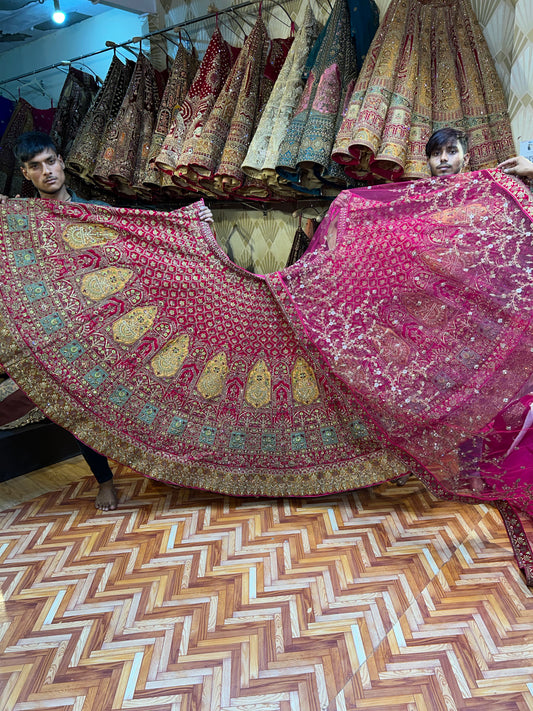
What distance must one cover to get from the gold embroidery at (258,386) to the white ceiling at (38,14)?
8.72ft

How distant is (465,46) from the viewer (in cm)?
230

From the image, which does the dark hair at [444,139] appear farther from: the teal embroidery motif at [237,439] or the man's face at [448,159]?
the teal embroidery motif at [237,439]

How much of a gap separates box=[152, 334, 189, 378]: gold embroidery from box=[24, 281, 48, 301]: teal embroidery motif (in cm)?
48

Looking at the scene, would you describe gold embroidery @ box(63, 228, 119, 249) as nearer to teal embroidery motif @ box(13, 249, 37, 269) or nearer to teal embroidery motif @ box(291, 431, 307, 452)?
teal embroidery motif @ box(13, 249, 37, 269)

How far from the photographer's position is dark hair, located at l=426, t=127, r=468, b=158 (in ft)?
6.95

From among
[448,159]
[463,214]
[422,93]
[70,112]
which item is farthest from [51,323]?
[70,112]

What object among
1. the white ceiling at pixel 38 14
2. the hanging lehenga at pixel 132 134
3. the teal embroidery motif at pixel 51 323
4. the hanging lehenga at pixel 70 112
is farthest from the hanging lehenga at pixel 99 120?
the teal embroidery motif at pixel 51 323

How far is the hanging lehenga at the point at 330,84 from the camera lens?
2.44m

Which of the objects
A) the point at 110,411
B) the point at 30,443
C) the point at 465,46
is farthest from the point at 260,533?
the point at 465,46

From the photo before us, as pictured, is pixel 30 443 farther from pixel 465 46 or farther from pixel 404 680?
pixel 465 46

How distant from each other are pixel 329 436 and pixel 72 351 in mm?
1035

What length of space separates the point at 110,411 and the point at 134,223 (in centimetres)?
75

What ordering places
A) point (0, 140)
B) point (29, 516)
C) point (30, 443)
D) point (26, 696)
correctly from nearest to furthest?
point (26, 696) → point (29, 516) → point (30, 443) → point (0, 140)

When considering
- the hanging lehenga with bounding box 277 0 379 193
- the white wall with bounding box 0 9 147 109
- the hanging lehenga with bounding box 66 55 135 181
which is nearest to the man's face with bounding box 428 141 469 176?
the hanging lehenga with bounding box 277 0 379 193
